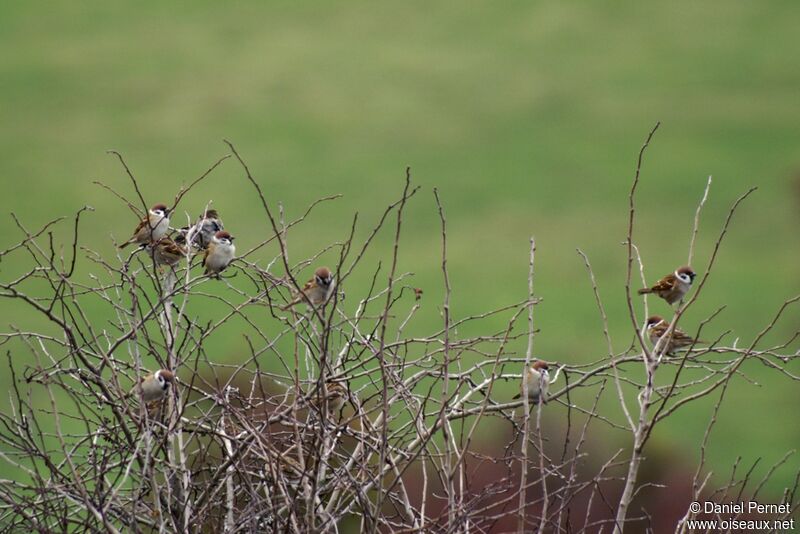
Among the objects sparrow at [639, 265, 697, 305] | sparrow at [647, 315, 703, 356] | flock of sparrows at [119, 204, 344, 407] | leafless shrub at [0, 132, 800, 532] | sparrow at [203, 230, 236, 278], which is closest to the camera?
leafless shrub at [0, 132, 800, 532]

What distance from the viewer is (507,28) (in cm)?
4441

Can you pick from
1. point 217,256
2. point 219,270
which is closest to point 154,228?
point 217,256

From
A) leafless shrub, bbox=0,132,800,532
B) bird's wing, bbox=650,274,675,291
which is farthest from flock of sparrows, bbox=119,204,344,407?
bird's wing, bbox=650,274,675,291

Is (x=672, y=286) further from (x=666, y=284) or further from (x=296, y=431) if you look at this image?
(x=296, y=431)

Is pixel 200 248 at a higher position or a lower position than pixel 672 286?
higher

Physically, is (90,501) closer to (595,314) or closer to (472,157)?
(595,314)

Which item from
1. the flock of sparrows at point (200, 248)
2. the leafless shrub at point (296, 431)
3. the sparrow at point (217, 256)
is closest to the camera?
the leafless shrub at point (296, 431)

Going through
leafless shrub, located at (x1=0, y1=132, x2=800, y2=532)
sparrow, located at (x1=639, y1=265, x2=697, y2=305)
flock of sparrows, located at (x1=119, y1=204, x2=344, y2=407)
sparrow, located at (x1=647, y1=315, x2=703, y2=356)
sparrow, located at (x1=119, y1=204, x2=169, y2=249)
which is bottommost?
leafless shrub, located at (x1=0, y1=132, x2=800, y2=532)

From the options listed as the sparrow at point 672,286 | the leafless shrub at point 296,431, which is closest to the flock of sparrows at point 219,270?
the sparrow at point 672,286

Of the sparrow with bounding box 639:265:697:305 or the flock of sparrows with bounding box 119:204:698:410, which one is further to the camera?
the sparrow with bounding box 639:265:697:305

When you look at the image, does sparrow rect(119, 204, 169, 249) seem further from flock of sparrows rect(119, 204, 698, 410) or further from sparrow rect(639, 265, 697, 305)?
sparrow rect(639, 265, 697, 305)

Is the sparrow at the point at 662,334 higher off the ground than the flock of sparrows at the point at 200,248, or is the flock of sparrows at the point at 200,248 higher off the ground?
the flock of sparrows at the point at 200,248

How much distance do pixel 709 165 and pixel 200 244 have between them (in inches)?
1178

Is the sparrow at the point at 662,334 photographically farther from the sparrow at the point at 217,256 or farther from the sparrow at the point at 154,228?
the sparrow at the point at 154,228
